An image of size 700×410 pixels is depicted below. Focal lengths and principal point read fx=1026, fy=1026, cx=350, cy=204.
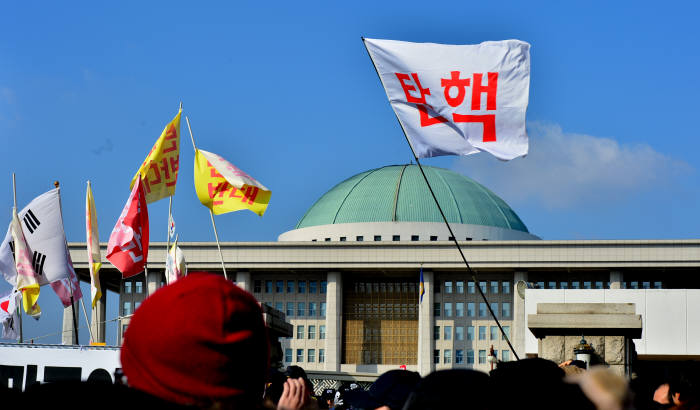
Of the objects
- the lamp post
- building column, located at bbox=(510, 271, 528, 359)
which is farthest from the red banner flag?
building column, located at bbox=(510, 271, 528, 359)

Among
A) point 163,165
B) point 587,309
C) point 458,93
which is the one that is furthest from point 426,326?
point 458,93

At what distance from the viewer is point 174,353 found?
2.26 meters

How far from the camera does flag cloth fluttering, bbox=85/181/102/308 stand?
22453 millimetres

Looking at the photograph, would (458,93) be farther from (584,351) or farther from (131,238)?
(131,238)

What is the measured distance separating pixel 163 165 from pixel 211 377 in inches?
829

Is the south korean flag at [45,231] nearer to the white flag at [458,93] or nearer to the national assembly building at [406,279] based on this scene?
the white flag at [458,93]

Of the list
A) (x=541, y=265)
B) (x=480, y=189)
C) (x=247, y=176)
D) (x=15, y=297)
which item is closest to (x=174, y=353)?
(x=247, y=176)

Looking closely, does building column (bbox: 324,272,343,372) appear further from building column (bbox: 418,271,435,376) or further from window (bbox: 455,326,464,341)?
window (bbox: 455,326,464,341)

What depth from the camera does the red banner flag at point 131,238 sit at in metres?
20.9

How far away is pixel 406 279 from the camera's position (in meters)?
89.1

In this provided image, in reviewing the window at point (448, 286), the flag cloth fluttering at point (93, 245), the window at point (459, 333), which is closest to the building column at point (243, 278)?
the window at point (448, 286)

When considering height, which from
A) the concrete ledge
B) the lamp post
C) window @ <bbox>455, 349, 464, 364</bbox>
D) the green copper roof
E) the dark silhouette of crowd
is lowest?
window @ <bbox>455, 349, 464, 364</bbox>

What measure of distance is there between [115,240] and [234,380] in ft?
62.8

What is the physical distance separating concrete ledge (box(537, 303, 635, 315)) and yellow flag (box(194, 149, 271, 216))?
7186 millimetres
